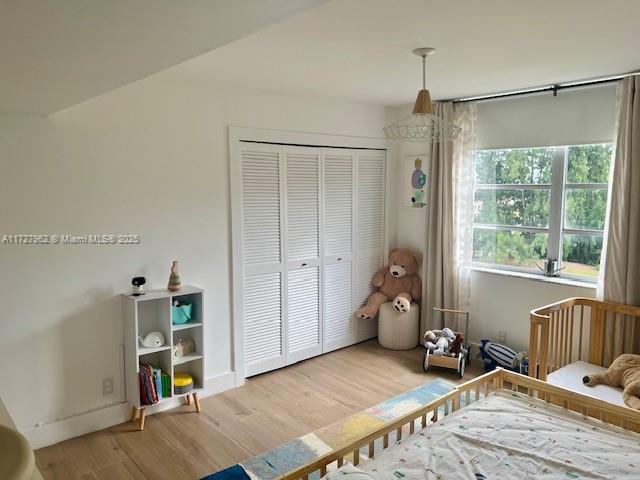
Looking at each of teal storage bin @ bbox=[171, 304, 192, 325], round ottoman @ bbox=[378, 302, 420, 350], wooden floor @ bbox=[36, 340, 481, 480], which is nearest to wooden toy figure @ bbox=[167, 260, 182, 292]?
teal storage bin @ bbox=[171, 304, 192, 325]

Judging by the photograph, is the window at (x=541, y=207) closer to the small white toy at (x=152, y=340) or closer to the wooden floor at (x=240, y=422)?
the wooden floor at (x=240, y=422)

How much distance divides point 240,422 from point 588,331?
2724mm

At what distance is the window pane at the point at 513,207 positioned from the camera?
4.09 meters

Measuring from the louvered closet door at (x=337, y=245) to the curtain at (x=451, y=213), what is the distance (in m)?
0.78

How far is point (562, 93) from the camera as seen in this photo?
376 cm

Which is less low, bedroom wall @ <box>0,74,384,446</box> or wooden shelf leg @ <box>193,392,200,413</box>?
bedroom wall @ <box>0,74,384,446</box>

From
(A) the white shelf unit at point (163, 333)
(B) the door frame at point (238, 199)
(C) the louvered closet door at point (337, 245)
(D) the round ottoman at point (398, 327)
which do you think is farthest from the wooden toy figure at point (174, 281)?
(D) the round ottoman at point (398, 327)

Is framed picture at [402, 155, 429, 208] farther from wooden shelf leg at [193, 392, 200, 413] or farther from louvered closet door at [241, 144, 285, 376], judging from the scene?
wooden shelf leg at [193, 392, 200, 413]

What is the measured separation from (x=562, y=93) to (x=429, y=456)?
3094 millimetres

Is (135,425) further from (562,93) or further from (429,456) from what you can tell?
(562,93)

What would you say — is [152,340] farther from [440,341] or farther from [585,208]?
[585,208]

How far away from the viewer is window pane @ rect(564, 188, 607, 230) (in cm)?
371

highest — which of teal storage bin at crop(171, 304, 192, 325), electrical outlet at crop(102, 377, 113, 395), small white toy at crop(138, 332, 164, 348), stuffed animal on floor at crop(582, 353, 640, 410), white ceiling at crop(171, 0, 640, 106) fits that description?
white ceiling at crop(171, 0, 640, 106)

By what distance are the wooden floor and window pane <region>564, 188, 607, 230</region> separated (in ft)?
5.00
